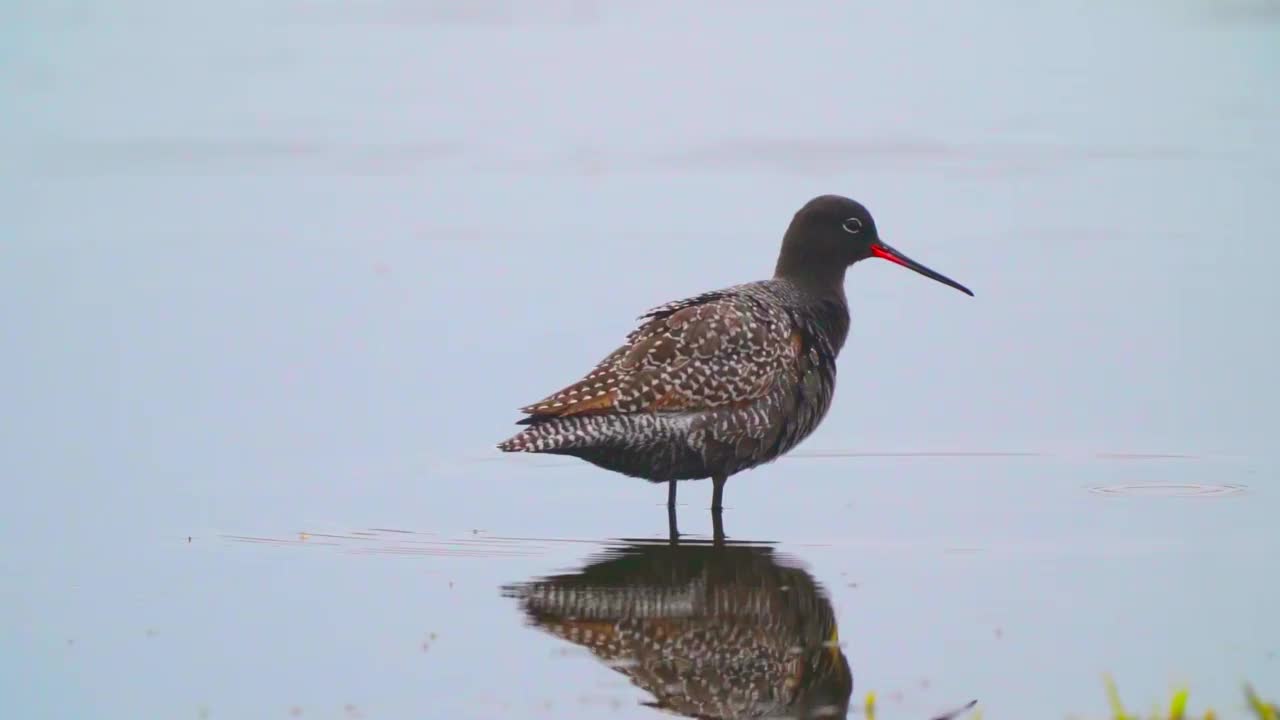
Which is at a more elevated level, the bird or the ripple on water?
the bird

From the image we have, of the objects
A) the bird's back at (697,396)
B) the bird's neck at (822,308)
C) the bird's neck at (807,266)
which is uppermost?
the bird's neck at (807,266)

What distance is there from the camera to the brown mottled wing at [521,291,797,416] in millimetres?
11398

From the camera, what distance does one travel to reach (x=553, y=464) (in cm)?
1336

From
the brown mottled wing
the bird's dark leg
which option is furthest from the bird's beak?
the bird's dark leg

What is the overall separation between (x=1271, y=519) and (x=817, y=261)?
328 cm

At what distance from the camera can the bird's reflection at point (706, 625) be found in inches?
319

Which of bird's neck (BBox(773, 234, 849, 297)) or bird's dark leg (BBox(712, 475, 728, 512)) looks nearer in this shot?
bird's dark leg (BBox(712, 475, 728, 512))

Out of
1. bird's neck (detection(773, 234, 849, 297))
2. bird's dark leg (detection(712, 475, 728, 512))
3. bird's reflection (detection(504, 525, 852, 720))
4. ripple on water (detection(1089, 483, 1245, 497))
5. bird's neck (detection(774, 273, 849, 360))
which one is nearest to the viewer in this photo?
bird's reflection (detection(504, 525, 852, 720))

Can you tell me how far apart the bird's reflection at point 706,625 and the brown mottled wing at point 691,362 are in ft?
2.87

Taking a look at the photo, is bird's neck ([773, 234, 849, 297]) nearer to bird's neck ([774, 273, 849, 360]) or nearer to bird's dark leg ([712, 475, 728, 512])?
bird's neck ([774, 273, 849, 360])

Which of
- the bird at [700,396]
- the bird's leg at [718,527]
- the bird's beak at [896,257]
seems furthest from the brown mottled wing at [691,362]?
the bird's beak at [896,257]

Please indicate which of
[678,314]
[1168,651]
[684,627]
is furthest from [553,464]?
[1168,651]

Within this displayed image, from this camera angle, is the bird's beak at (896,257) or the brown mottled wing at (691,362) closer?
the brown mottled wing at (691,362)

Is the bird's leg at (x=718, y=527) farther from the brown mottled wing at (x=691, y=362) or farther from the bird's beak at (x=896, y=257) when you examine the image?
the bird's beak at (x=896, y=257)
